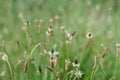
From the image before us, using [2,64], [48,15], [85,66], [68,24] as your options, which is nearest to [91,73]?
[85,66]

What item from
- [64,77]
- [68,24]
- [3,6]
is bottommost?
[64,77]

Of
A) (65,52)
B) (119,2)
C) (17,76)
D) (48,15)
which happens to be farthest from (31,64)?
(119,2)

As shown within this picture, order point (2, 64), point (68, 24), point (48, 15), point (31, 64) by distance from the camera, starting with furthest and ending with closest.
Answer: point (48, 15) → point (68, 24) → point (2, 64) → point (31, 64)

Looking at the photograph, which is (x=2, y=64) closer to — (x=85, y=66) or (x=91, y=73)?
(x=85, y=66)

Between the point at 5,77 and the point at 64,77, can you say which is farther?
the point at 5,77

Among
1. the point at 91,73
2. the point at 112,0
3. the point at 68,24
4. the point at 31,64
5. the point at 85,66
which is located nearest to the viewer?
the point at 91,73

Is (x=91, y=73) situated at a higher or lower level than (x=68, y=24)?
lower

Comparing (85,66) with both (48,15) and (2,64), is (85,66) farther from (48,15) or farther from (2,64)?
(48,15)
